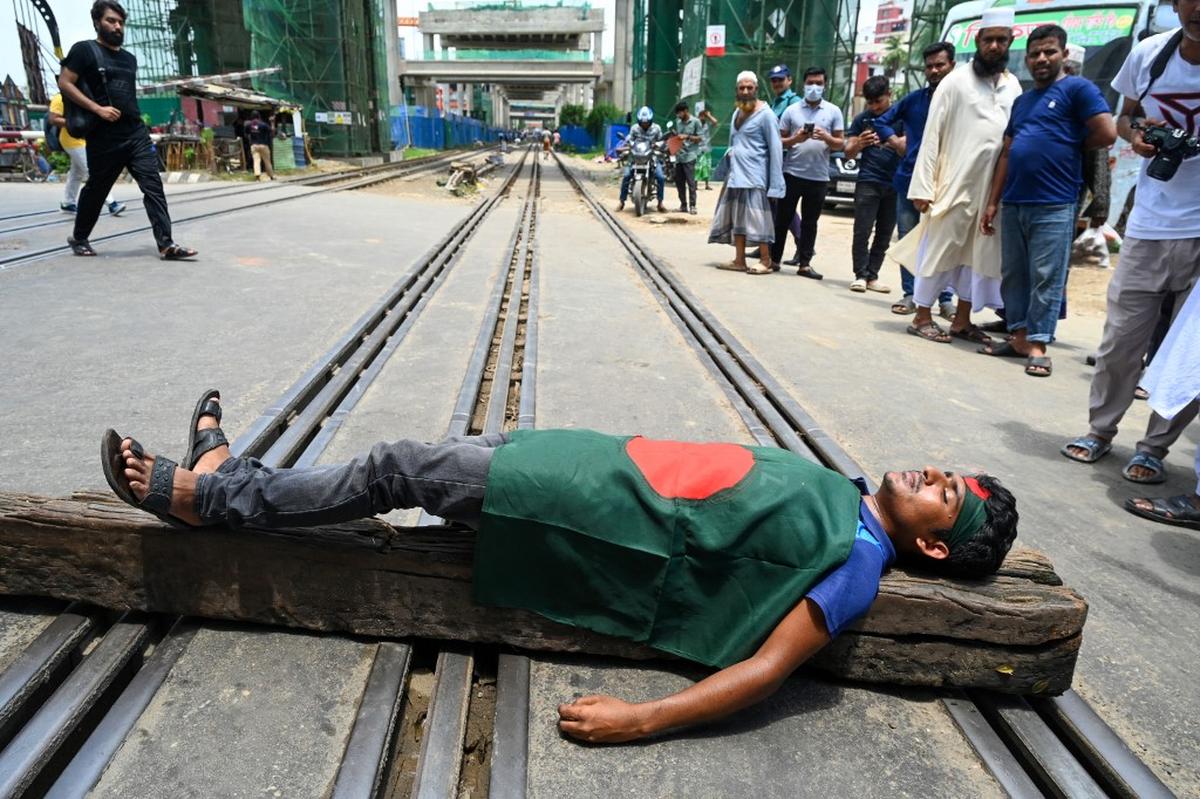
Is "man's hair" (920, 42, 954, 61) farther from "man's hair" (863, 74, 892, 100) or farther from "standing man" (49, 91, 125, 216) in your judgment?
"standing man" (49, 91, 125, 216)

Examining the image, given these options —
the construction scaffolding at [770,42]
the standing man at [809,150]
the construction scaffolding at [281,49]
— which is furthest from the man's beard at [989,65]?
the construction scaffolding at [281,49]

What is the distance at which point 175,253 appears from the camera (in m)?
6.89

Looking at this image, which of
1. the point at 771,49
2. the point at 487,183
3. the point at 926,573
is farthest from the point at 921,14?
the point at 926,573

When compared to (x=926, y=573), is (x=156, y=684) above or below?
below

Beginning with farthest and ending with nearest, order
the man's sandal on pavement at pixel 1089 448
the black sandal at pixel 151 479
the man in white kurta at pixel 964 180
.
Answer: the man in white kurta at pixel 964 180 < the man's sandal on pavement at pixel 1089 448 < the black sandal at pixel 151 479

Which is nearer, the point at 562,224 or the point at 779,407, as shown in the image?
the point at 779,407

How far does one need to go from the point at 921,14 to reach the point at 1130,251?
2348 centimetres

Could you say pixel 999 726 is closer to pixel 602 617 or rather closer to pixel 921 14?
pixel 602 617

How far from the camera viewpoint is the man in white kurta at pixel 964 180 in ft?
17.8

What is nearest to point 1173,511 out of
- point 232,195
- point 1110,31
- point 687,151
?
point 1110,31

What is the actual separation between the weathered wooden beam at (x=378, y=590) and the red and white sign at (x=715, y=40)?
2375 cm

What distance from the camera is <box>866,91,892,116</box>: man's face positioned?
24.3 ft

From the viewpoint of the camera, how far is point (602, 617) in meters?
1.97

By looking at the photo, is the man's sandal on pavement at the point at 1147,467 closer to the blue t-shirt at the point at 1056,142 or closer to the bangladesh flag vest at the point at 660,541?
the blue t-shirt at the point at 1056,142
